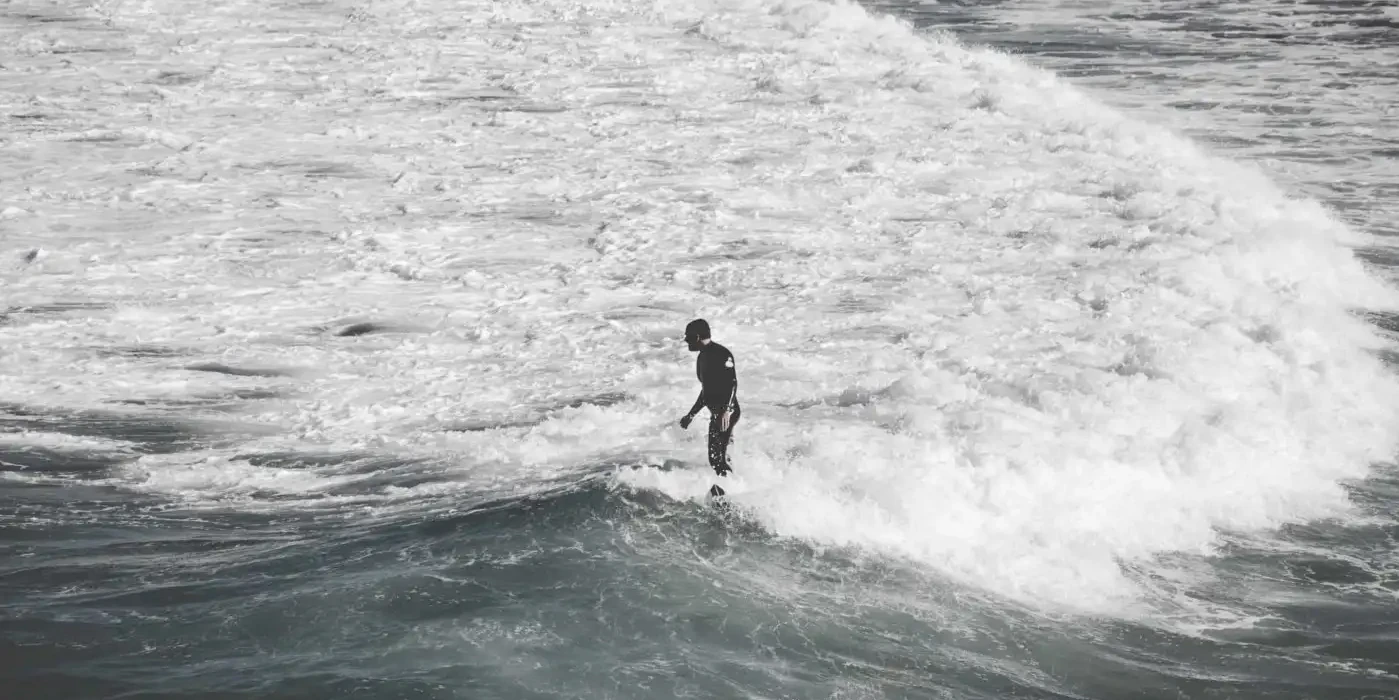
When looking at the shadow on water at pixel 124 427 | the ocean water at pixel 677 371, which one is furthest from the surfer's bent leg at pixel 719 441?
the shadow on water at pixel 124 427

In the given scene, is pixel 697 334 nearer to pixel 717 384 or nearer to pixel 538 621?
pixel 717 384

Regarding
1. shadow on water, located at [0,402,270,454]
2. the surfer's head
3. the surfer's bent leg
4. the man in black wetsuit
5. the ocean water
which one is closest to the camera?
the ocean water

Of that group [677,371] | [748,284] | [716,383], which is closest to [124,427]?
[677,371]

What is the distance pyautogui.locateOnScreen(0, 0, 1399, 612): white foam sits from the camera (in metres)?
9.21

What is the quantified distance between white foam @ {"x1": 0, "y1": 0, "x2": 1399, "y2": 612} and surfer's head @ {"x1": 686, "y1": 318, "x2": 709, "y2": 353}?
144 centimetres

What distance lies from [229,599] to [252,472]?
235cm

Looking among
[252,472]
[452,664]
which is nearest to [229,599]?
[452,664]

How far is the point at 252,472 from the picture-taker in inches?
362

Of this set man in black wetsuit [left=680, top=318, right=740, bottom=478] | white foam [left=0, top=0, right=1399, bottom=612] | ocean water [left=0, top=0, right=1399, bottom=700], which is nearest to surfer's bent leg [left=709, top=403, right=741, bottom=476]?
man in black wetsuit [left=680, top=318, right=740, bottom=478]

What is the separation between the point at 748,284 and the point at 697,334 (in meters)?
6.43

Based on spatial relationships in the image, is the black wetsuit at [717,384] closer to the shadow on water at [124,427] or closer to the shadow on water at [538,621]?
the shadow on water at [538,621]

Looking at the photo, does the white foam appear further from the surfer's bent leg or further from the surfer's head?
the surfer's head

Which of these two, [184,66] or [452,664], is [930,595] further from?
[184,66]

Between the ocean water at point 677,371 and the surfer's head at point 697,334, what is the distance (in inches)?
50.1
